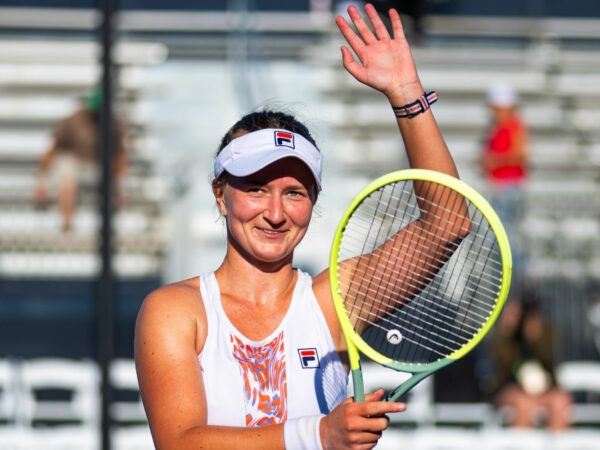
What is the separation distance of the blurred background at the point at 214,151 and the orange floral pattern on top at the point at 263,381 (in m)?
4.75

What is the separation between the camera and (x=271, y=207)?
2.38m

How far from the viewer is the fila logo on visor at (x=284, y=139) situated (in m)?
2.41

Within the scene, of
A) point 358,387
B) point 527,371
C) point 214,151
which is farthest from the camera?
point 214,151

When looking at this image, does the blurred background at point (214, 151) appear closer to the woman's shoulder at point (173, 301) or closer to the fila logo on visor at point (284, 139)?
the woman's shoulder at point (173, 301)

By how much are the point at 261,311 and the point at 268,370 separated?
15 centimetres

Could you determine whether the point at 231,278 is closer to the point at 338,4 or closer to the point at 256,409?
the point at 256,409

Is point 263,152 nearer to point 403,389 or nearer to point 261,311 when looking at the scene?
point 261,311

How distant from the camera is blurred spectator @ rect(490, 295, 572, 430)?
298 inches

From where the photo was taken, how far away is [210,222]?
9.65 meters

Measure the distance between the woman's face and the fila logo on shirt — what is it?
21 cm

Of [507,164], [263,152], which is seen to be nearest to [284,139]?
[263,152]

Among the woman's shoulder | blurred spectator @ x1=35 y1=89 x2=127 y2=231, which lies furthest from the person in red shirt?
the woman's shoulder

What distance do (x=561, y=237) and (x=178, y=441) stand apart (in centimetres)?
676

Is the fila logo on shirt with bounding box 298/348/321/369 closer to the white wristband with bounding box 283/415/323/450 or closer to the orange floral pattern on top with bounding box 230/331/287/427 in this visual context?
the orange floral pattern on top with bounding box 230/331/287/427
